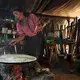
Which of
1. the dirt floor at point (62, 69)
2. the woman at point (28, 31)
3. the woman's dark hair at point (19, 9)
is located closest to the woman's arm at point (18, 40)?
the woman at point (28, 31)

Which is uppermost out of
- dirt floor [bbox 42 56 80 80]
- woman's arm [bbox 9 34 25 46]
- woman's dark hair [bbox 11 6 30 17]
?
woman's dark hair [bbox 11 6 30 17]

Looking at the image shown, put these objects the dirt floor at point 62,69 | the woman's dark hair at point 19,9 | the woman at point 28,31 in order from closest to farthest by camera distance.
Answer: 1. the woman at point 28,31
2. the woman's dark hair at point 19,9
3. the dirt floor at point 62,69

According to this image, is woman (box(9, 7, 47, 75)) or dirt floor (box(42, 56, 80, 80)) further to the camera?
dirt floor (box(42, 56, 80, 80))

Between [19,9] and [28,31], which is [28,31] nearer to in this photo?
[28,31]

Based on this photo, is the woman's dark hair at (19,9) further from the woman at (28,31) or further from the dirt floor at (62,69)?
the dirt floor at (62,69)

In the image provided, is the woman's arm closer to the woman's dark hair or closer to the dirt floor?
the woman's dark hair

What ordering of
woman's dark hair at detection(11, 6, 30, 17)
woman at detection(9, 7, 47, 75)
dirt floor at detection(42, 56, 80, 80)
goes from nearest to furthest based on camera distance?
woman at detection(9, 7, 47, 75) → woman's dark hair at detection(11, 6, 30, 17) → dirt floor at detection(42, 56, 80, 80)

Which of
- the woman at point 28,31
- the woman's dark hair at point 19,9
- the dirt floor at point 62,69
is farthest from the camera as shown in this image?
the dirt floor at point 62,69

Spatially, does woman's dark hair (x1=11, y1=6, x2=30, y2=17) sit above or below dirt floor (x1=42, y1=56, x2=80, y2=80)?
above

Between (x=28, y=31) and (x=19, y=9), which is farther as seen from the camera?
(x=19, y=9)

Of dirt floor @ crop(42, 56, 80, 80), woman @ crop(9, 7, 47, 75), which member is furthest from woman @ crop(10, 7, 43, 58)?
dirt floor @ crop(42, 56, 80, 80)

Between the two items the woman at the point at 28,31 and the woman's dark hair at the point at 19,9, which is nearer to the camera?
the woman at the point at 28,31

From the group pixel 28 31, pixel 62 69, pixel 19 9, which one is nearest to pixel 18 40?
pixel 28 31

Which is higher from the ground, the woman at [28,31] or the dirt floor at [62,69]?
the woman at [28,31]
